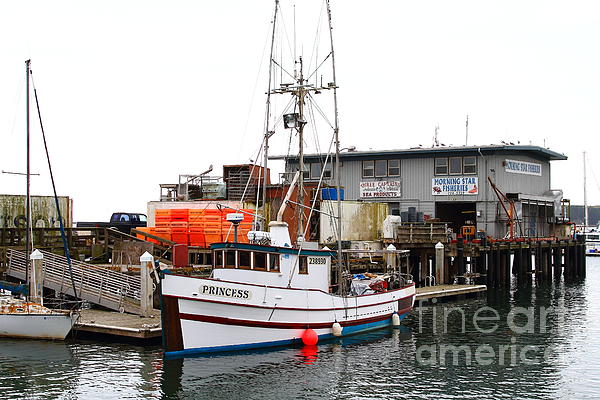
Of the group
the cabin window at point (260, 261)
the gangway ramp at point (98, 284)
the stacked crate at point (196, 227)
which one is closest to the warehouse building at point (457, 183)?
the stacked crate at point (196, 227)

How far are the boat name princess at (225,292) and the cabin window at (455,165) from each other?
30.6 meters

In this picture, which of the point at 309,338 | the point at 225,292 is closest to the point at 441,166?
the point at 309,338

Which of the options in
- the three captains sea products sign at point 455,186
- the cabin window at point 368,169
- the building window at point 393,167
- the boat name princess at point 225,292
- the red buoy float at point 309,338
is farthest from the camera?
the cabin window at point 368,169

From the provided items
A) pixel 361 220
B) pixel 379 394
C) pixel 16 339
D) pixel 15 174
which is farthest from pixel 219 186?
pixel 379 394

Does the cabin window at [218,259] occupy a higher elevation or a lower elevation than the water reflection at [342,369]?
higher

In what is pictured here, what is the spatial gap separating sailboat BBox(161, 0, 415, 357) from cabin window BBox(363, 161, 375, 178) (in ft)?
82.5

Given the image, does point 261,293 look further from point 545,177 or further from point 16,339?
point 545,177

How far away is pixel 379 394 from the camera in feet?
65.3

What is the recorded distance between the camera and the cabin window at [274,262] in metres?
25.6

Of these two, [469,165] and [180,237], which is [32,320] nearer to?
[180,237]

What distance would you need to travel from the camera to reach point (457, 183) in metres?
51.2

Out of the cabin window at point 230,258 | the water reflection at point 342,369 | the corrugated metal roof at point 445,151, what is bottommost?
the water reflection at point 342,369

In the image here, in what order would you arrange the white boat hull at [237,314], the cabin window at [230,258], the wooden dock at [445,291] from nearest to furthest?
the white boat hull at [237,314] < the cabin window at [230,258] < the wooden dock at [445,291]

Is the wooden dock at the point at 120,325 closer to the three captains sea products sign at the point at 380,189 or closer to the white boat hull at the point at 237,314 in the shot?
the white boat hull at the point at 237,314
